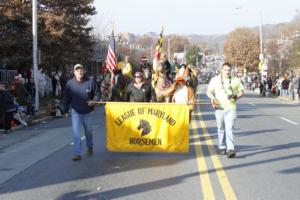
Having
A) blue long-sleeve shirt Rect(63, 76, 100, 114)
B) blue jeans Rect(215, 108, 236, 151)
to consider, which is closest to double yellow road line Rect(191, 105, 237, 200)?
blue jeans Rect(215, 108, 236, 151)

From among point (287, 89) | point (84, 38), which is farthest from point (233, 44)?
point (84, 38)

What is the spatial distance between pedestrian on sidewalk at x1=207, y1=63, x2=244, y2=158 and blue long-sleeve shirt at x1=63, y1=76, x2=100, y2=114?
241 cm

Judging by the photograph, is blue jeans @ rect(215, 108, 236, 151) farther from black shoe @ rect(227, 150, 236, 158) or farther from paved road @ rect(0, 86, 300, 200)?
paved road @ rect(0, 86, 300, 200)

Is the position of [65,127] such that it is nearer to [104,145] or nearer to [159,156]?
[104,145]

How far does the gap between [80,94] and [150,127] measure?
156 centimetres

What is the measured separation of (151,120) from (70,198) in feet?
12.8

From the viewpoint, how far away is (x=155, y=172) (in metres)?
9.79

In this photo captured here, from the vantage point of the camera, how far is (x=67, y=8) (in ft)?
113

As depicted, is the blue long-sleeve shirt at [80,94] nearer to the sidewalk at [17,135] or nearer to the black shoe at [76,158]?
the black shoe at [76,158]

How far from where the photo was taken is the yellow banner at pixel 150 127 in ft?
37.6

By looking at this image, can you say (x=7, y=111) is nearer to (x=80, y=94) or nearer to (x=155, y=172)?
(x=80, y=94)

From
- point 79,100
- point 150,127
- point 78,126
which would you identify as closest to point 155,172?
point 150,127

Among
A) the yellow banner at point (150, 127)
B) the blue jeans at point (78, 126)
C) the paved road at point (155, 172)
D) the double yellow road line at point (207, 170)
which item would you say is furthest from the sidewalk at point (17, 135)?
the double yellow road line at point (207, 170)

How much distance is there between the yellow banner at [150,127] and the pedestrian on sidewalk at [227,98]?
0.65 m
